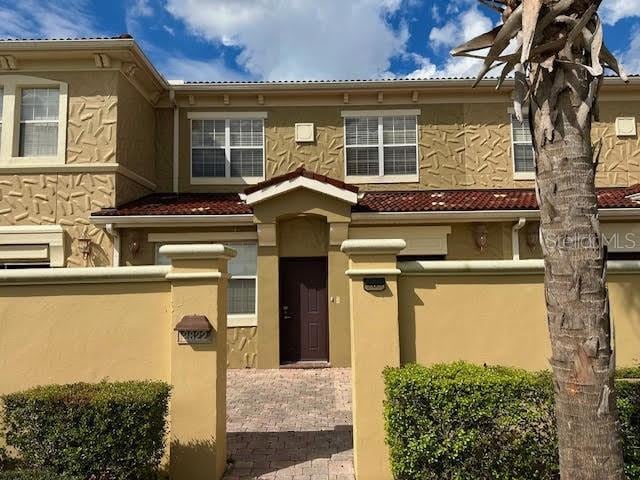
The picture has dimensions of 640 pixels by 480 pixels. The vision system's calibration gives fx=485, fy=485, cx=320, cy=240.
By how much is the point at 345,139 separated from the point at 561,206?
1062 centimetres

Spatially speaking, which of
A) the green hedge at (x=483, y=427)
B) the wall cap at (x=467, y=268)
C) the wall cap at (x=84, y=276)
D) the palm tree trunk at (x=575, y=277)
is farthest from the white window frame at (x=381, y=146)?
the palm tree trunk at (x=575, y=277)

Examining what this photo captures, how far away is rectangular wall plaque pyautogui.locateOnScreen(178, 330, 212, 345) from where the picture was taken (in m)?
5.15

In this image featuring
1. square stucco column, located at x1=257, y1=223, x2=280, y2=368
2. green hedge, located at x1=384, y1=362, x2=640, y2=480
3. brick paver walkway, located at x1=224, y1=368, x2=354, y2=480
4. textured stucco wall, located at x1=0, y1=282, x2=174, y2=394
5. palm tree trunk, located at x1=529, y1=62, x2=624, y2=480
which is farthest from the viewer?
square stucco column, located at x1=257, y1=223, x2=280, y2=368

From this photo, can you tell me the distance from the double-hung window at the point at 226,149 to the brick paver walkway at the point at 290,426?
5.53m

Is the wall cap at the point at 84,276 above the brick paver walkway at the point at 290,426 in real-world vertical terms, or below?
above

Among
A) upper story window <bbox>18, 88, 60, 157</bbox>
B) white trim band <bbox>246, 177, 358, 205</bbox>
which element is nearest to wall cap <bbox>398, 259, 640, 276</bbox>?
white trim band <bbox>246, 177, 358, 205</bbox>

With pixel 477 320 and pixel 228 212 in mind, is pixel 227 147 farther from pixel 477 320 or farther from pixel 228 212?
pixel 477 320

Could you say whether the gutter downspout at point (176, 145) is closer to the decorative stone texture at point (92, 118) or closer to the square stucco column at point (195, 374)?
the decorative stone texture at point (92, 118)

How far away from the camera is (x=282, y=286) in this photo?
38.7ft

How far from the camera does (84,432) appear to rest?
4.39 metres

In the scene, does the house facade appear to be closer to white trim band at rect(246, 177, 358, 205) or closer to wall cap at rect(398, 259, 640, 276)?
white trim band at rect(246, 177, 358, 205)

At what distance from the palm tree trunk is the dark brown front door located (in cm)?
871

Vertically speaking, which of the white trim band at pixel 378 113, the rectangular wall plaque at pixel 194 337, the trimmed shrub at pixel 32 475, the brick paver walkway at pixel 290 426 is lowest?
the brick paver walkway at pixel 290 426

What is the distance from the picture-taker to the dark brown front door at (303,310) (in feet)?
38.4
